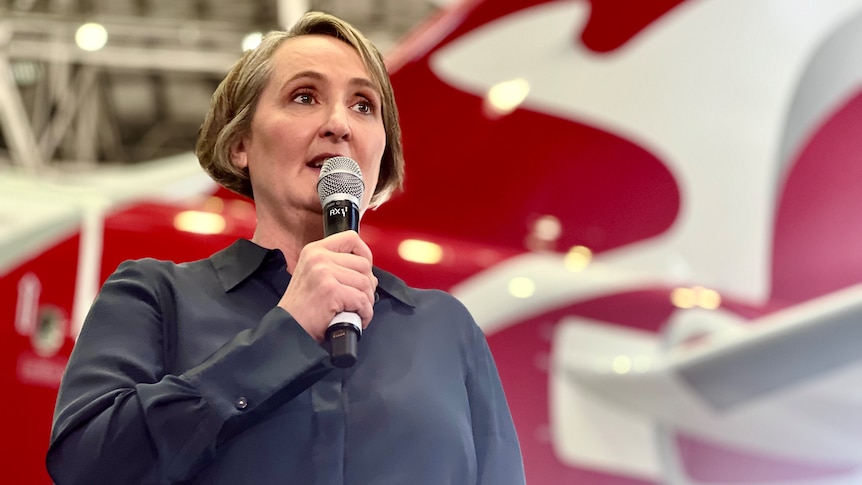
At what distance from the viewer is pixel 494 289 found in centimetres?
307

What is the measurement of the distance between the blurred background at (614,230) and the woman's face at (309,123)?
71.8 inches

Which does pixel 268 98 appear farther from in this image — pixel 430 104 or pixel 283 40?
pixel 430 104

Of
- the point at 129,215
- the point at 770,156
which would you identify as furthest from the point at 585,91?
the point at 129,215

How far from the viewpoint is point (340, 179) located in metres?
1.04

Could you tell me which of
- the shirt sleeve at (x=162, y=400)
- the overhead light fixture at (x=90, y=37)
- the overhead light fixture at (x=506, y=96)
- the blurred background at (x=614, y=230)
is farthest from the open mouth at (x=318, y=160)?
the overhead light fixture at (x=90, y=37)

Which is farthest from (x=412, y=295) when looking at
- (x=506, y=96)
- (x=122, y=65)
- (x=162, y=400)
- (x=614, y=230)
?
(x=122, y=65)

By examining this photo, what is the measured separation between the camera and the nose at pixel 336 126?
109 centimetres

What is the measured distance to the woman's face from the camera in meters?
1.11

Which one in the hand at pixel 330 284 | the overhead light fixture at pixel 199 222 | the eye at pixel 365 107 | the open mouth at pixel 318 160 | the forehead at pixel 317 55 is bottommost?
the hand at pixel 330 284

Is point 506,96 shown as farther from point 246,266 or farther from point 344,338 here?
point 344,338

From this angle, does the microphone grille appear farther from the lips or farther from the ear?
the ear

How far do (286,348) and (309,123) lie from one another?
313mm

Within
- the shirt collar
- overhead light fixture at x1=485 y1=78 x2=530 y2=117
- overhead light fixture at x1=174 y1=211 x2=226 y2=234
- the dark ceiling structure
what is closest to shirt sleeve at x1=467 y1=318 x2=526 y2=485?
the shirt collar

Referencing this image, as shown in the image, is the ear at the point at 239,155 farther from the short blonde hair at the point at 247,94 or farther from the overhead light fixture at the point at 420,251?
the overhead light fixture at the point at 420,251
